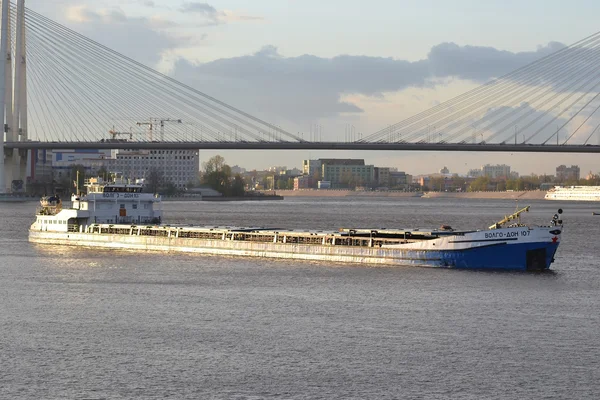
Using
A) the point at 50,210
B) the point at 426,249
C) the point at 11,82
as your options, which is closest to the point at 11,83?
the point at 11,82

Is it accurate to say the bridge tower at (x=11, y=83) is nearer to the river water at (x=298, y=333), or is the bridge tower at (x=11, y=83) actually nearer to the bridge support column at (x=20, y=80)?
the bridge support column at (x=20, y=80)

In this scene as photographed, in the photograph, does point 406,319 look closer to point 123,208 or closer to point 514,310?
point 514,310

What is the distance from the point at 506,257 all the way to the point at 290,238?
39.5 ft

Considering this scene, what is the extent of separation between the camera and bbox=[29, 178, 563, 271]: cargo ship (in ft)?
141

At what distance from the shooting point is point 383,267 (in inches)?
1759

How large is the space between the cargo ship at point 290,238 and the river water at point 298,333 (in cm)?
155

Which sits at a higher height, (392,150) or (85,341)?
(392,150)

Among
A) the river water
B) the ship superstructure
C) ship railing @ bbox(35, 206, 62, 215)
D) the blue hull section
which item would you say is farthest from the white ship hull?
ship railing @ bbox(35, 206, 62, 215)

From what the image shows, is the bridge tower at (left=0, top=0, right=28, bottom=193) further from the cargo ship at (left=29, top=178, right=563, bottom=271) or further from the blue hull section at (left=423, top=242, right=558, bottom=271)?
the blue hull section at (left=423, top=242, right=558, bottom=271)

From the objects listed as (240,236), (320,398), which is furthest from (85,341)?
(240,236)

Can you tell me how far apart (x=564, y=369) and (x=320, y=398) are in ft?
20.5

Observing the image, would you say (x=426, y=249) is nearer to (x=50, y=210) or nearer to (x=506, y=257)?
(x=506, y=257)

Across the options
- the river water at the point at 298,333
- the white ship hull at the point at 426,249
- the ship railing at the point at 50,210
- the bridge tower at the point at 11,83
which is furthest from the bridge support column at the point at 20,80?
the river water at the point at 298,333

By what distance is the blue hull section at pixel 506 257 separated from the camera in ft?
141
